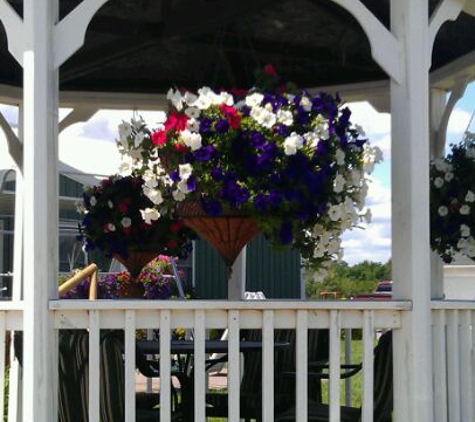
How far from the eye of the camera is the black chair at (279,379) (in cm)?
509

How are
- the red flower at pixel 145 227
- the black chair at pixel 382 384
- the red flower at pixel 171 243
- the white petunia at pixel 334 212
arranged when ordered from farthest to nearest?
the red flower at pixel 171 243 → the red flower at pixel 145 227 → the black chair at pixel 382 384 → the white petunia at pixel 334 212

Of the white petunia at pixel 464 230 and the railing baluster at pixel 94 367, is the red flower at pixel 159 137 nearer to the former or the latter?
the railing baluster at pixel 94 367

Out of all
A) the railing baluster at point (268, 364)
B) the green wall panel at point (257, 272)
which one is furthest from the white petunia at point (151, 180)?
the green wall panel at point (257, 272)

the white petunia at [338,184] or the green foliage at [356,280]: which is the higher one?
the white petunia at [338,184]

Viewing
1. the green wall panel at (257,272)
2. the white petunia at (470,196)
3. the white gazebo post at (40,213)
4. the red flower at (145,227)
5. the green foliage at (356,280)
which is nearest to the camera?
the white gazebo post at (40,213)

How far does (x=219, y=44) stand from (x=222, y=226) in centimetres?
227

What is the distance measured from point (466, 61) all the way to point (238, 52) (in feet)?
4.95

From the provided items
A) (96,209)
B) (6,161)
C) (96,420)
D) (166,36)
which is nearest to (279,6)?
(166,36)

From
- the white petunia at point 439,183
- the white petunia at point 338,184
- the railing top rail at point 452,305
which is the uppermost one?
the white petunia at point 439,183

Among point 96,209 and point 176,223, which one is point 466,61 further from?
point 96,209

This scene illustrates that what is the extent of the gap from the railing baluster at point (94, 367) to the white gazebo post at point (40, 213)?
0.14 meters

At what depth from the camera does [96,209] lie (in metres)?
5.57

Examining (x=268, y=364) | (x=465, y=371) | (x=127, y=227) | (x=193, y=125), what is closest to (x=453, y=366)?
(x=465, y=371)

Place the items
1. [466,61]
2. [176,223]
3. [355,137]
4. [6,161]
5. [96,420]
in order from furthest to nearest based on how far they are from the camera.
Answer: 1. [6,161]
2. [466,61]
3. [176,223]
4. [355,137]
5. [96,420]
